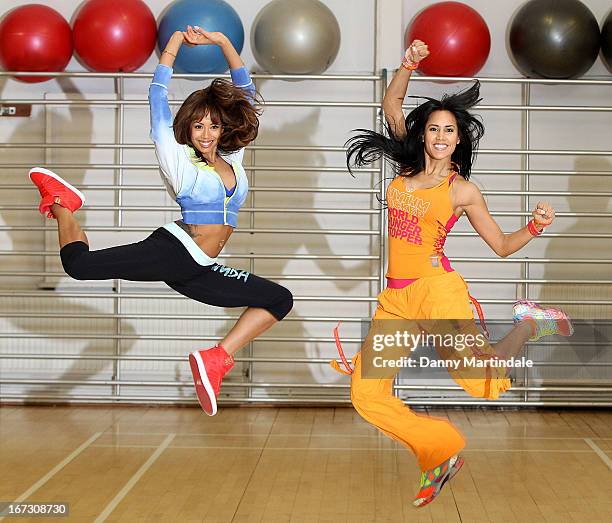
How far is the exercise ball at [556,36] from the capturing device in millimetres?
5648

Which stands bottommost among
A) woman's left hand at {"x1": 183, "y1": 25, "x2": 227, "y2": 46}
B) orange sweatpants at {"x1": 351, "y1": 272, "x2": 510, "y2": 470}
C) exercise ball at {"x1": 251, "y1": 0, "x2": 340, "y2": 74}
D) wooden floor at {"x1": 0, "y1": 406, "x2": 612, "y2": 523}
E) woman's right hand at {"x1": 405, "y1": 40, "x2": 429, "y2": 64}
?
wooden floor at {"x1": 0, "y1": 406, "x2": 612, "y2": 523}

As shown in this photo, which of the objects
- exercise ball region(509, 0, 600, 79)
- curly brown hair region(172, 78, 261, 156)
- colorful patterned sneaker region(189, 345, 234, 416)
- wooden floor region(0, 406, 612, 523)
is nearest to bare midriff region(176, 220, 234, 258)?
curly brown hair region(172, 78, 261, 156)

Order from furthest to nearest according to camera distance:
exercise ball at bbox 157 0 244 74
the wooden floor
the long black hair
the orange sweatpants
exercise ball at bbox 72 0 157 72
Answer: exercise ball at bbox 72 0 157 72
exercise ball at bbox 157 0 244 74
the wooden floor
the long black hair
the orange sweatpants

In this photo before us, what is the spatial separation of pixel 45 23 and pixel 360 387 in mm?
3345

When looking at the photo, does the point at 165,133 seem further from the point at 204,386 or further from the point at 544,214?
the point at 544,214

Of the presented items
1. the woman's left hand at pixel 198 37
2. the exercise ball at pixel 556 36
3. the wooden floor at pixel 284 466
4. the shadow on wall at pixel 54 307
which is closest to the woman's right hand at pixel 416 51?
the woman's left hand at pixel 198 37

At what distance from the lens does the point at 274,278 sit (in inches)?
252

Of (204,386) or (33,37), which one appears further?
(33,37)

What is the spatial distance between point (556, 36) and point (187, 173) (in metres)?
2.97

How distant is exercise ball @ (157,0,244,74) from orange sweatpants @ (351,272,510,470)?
2506 mm

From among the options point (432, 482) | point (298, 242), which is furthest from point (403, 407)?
point (298, 242)

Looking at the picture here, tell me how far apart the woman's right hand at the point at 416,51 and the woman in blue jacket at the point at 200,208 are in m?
0.63

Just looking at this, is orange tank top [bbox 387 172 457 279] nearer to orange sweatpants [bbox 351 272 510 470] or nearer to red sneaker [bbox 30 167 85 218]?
orange sweatpants [bbox 351 272 510 470]

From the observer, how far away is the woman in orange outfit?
3.69 m
